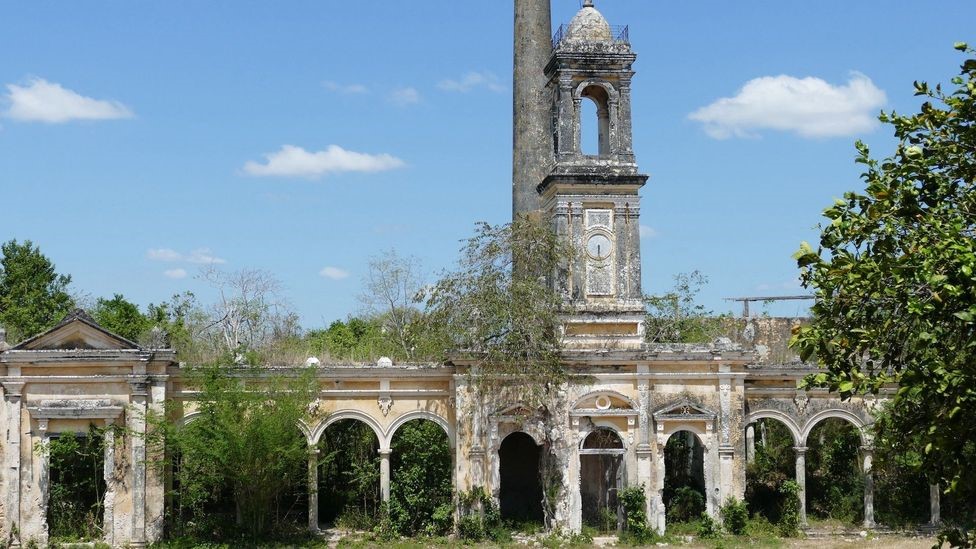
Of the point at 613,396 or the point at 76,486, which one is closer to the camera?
the point at 76,486

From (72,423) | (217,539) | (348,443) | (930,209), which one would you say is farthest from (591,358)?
(930,209)

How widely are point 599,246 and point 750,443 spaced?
9963 millimetres

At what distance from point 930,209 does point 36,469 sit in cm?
1908

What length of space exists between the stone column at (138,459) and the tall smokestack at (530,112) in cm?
1495

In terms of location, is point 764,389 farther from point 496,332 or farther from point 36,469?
point 36,469

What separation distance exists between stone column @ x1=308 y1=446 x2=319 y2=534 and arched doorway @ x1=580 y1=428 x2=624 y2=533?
222 inches

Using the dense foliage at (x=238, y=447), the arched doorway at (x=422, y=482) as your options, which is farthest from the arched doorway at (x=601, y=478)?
the dense foliage at (x=238, y=447)

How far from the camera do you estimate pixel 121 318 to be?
137ft

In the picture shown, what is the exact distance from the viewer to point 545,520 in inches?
1061

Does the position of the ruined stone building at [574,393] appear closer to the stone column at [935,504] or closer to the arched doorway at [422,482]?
the arched doorway at [422,482]

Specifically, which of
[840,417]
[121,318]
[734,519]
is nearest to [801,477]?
[840,417]

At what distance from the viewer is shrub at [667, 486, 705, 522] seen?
2795cm

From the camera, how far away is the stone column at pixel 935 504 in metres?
28.1

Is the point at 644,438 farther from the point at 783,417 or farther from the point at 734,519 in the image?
the point at 783,417
